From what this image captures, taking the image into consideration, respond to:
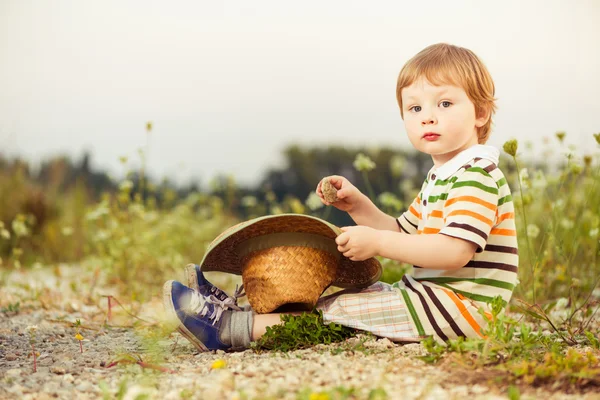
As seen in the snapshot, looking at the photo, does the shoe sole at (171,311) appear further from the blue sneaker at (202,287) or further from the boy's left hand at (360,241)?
the boy's left hand at (360,241)

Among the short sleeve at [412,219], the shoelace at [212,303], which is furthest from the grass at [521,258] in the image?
the short sleeve at [412,219]

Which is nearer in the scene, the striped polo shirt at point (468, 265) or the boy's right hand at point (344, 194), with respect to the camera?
the striped polo shirt at point (468, 265)

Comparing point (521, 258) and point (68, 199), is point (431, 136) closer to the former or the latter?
point (521, 258)

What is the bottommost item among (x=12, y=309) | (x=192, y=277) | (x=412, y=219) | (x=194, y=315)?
Answer: (x=12, y=309)

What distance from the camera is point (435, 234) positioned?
234 cm

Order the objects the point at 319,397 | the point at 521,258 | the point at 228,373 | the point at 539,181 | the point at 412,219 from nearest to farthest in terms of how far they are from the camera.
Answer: the point at 319,397 → the point at 228,373 → the point at 412,219 → the point at 539,181 → the point at 521,258

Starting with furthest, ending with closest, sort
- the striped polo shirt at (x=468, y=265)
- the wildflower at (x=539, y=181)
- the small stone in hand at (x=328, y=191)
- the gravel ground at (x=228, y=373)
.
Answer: the wildflower at (x=539, y=181) → the small stone in hand at (x=328, y=191) → the striped polo shirt at (x=468, y=265) → the gravel ground at (x=228, y=373)

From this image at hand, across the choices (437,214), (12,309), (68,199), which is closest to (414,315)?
(437,214)

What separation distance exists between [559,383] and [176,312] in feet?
4.51

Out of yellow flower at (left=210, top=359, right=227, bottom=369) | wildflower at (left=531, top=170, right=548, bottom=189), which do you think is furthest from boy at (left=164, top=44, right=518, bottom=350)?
wildflower at (left=531, top=170, right=548, bottom=189)

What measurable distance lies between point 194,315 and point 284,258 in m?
0.42

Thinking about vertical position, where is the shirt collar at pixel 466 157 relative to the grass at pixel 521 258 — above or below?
above

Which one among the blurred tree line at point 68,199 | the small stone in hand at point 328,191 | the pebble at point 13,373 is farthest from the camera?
the blurred tree line at point 68,199

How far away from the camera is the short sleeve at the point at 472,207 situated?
2.31 m
